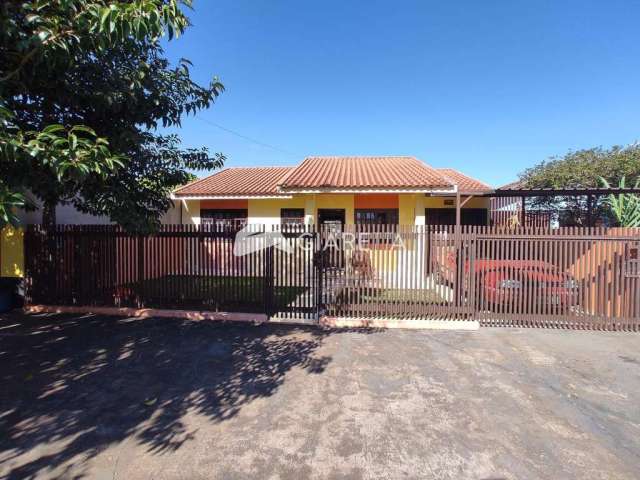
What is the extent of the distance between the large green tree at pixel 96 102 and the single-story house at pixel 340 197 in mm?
5074

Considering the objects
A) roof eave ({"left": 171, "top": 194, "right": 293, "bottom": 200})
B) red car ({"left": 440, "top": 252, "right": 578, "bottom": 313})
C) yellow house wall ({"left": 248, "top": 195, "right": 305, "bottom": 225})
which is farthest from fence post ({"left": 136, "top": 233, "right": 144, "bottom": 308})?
red car ({"left": 440, "top": 252, "right": 578, "bottom": 313})

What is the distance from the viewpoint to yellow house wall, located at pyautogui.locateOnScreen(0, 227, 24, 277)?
23.8 feet

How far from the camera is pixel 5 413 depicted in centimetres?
331

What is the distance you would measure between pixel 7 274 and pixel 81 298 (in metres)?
1.82

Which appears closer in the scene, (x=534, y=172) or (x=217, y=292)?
(x=217, y=292)

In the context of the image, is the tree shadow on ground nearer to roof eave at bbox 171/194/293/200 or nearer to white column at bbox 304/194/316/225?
white column at bbox 304/194/316/225

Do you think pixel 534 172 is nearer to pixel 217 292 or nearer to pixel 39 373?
pixel 217 292

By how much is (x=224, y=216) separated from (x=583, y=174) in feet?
48.5

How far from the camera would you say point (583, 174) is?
45.7ft

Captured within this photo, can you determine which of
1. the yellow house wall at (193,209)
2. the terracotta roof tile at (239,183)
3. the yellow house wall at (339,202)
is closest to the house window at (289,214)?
the terracotta roof tile at (239,183)

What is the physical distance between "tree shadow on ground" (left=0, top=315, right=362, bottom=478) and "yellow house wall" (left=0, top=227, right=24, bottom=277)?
1.20 m

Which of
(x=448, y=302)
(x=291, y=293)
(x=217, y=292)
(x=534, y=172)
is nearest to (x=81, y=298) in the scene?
(x=217, y=292)

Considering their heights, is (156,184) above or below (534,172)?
below

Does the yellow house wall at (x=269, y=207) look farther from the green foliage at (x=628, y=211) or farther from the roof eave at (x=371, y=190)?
the green foliage at (x=628, y=211)
